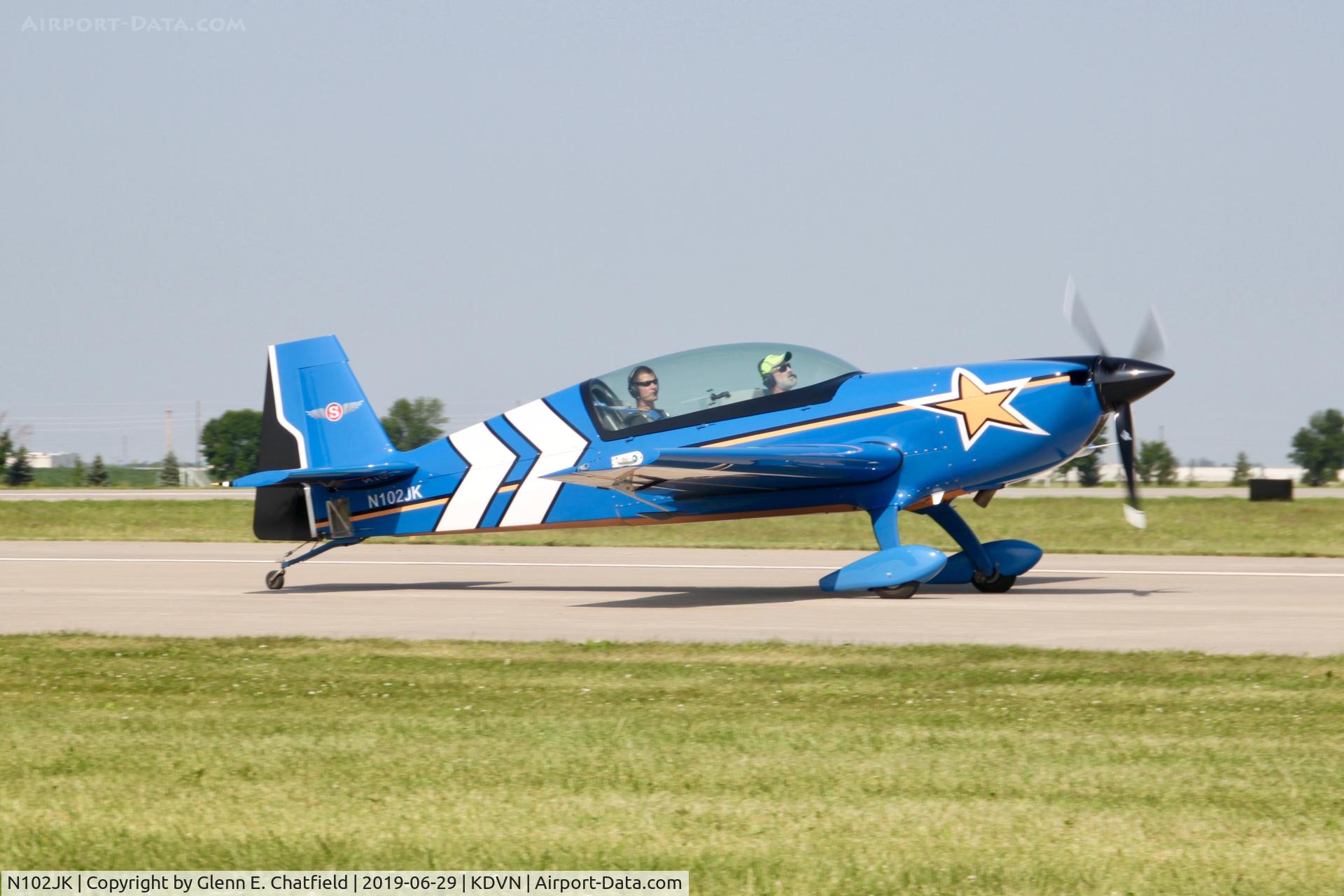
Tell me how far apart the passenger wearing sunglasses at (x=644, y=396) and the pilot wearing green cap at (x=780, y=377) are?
3.82ft

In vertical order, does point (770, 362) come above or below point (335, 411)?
above

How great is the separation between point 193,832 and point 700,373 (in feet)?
33.4

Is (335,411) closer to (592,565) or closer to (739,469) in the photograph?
(592,565)

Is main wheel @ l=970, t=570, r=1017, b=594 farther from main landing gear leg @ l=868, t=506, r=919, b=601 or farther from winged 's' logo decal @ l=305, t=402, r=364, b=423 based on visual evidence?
winged 's' logo decal @ l=305, t=402, r=364, b=423

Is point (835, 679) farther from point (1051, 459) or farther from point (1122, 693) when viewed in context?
point (1051, 459)

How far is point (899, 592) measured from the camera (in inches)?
551

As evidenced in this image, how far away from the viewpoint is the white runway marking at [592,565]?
1664 cm

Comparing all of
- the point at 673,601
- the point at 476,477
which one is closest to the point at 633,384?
the point at 476,477

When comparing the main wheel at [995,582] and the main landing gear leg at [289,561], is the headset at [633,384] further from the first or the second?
the main wheel at [995,582]

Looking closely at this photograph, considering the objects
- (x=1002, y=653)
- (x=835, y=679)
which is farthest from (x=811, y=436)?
(x=835, y=679)

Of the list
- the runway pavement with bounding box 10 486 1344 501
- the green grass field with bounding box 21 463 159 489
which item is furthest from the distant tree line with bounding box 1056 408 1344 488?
the green grass field with bounding box 21 463 159 489

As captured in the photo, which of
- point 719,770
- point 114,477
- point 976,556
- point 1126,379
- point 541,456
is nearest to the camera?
point 719,770

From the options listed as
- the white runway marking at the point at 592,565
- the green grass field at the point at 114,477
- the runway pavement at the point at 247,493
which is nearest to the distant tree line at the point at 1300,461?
the runway pavement at the point at 247,493

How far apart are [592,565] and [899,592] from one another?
6.89 meters
